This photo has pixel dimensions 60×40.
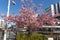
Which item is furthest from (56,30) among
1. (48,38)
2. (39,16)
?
(39,16)

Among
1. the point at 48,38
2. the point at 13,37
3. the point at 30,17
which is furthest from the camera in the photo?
the point at 13,37

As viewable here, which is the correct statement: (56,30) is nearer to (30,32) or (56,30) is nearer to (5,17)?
(30,32)

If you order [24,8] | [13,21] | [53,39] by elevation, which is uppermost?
[24,8]

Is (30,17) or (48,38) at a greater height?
(30,17)

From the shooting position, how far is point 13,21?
58.4 feet

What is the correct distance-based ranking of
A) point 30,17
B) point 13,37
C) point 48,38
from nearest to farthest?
1. point 30,17
2. point 48,38
3. point 13,37

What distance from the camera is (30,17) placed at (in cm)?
1697

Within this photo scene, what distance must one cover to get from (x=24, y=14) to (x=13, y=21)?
5.20ft

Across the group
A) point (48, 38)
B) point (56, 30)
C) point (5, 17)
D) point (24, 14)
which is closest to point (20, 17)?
point (24, 14)

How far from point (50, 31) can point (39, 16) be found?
4.04 metres

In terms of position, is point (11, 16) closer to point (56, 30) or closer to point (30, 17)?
point (30, 17)

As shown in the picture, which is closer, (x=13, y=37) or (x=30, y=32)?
(x=30, y=32)

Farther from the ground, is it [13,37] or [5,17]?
[5,17]

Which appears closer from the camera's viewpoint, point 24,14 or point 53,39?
point 24,14
